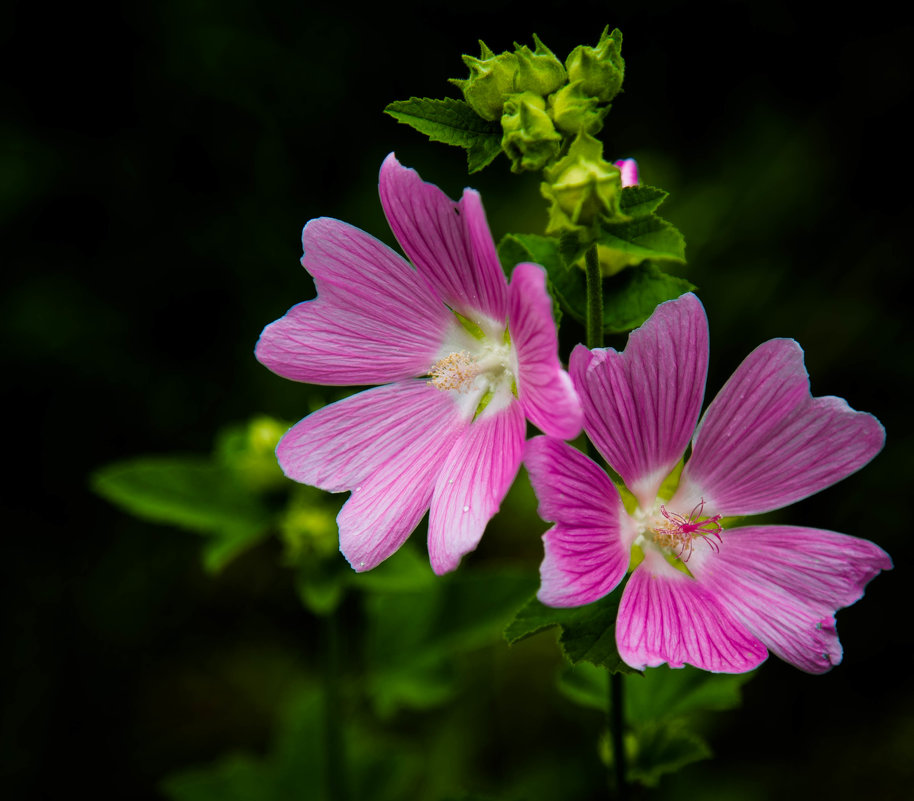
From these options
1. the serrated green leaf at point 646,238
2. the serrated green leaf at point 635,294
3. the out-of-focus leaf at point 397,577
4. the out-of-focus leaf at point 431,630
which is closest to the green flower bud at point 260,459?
the out-of-focus leaf at point 397,577

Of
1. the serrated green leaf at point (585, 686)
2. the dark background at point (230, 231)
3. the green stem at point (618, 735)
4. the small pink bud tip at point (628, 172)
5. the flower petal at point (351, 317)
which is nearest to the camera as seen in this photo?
the flower petal at point (351, 317)

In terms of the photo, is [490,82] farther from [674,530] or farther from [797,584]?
[797,584]

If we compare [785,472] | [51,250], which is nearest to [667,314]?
[785,472]

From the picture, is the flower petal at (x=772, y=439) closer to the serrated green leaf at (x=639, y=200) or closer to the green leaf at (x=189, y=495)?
the serrated green leaf at (x=639, y=200)

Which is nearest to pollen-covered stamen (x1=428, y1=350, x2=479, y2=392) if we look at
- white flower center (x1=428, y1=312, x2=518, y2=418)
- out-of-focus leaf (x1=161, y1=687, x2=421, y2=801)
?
white flower center (x1=428, y1=312, x2=518, y2=418)

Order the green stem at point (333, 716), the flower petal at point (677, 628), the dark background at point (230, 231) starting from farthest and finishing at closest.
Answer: the dark background at point (230, 231)
the green stem at point (333, 716)
the flower petal at point (677, 628)

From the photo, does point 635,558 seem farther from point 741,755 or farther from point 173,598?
point 173,598

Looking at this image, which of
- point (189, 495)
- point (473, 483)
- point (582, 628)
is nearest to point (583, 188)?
point (473, 483)

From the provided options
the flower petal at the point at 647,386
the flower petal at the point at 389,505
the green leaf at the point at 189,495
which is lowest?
the green leaf at the point at 189,495
